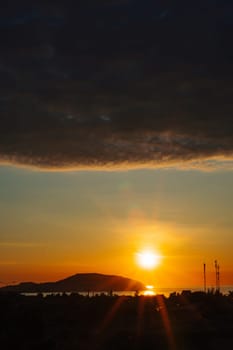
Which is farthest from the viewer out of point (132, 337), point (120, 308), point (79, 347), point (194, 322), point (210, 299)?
point (210, 299)

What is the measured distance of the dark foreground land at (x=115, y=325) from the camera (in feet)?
128

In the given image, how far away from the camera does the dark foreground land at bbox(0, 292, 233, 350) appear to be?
3894 centimetres

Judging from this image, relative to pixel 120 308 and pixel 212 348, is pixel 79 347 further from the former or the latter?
pixel 120 308

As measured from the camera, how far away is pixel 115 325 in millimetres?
48094

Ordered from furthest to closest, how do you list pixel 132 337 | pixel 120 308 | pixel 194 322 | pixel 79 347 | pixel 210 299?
pixel 210 299 < pixel 120 308 < pixel 194 322 < pixel 132 337 < pixel 79 347

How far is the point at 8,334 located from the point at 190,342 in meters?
11.0

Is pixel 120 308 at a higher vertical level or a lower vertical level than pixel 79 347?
higher

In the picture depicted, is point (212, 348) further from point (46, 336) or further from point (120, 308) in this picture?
point (120, 308)

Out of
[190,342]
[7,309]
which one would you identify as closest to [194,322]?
[190,342]

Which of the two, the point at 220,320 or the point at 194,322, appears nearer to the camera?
the point at 194,322

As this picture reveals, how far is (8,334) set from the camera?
41000mm

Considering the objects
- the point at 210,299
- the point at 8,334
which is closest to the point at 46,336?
the point at 8,334

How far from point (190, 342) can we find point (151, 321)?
7909 millimetres

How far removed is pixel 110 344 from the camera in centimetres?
3838
